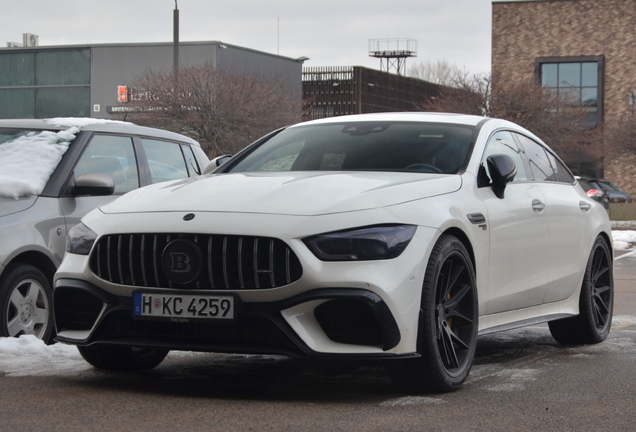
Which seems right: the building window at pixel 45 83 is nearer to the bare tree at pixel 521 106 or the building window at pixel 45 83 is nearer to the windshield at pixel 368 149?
the bare tree at pixel 521 106

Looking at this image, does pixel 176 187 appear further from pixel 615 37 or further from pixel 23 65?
pixel 615 37

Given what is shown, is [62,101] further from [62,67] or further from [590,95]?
[590,95]

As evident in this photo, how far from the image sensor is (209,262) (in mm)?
4832

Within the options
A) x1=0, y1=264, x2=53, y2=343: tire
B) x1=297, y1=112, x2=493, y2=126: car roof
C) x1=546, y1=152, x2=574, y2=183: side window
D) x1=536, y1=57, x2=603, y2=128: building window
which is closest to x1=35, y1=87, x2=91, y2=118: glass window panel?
x1=536, y1=57, x2=603, y2=128: building window

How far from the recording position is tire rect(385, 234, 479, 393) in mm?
5020

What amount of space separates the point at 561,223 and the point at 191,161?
10.4ft

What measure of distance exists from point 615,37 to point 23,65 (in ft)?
103

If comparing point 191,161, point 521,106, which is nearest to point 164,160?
point 191,161

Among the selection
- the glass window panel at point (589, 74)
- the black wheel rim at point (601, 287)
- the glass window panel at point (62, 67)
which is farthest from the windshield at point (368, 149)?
the glass window panel at point (589, 74)

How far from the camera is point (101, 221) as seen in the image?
207 inches

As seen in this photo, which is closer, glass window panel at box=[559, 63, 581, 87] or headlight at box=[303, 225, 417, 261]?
headlight at box=[303, 225, 417, 261]

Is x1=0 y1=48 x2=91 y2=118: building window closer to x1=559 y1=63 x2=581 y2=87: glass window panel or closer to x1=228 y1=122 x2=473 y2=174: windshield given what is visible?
x1=559 y1=63 x2=581 y2=87: glass window panel

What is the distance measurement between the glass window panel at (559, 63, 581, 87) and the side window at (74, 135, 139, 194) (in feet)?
173

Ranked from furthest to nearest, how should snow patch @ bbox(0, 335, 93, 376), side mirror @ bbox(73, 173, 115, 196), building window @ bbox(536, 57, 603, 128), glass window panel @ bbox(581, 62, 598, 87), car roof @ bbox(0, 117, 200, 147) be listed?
glass window panel @ bbox(581, 62, 598, 87)
building window @ bbox(536, 57, 603, 128)
car roof @ bbox(0, 117, 200, 147)
side mirror @ bbox(73, 173, 115, 196)
snow patch @ bbox(0, 335, 93, 376)
